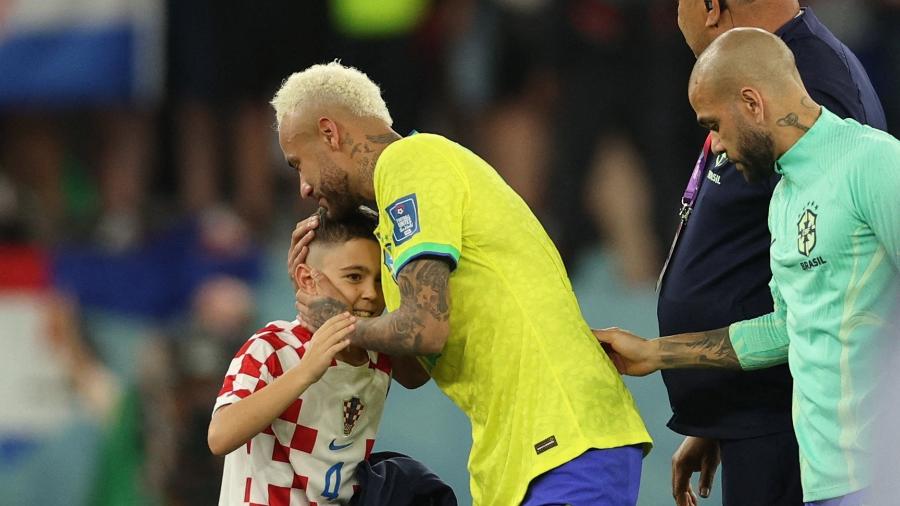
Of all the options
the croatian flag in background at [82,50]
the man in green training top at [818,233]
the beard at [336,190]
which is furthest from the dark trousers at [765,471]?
the croatian flag in background at [82,50]

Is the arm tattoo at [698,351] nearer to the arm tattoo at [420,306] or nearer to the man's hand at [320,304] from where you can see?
the arm tattoo at [420,306]

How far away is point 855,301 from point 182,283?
5.78m

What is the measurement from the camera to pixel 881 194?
2.97 m

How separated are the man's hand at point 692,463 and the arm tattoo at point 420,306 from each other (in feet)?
4.32

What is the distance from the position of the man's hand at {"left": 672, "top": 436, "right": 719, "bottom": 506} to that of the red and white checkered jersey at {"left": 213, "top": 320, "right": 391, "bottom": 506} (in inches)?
42.3

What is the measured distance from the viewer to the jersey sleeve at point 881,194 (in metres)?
2.95

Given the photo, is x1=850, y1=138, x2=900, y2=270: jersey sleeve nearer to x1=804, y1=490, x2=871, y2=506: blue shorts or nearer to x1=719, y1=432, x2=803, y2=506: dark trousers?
x1=804, y1=490, x2=871, y2=506: blue shorts

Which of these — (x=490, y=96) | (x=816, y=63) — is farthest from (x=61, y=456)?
(x=816, y=63)

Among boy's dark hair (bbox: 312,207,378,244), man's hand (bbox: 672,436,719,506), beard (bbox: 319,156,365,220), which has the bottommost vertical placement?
man's hand (bbox: 672,436,719,506)

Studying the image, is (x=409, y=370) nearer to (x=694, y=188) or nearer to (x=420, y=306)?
(x=420, y=306)

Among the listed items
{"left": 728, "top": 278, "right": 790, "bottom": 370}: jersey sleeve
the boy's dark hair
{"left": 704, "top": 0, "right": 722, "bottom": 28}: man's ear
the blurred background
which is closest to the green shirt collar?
{"left": 728, "top": 278, "right": 790, "bottom": 370}: jersey sleeve

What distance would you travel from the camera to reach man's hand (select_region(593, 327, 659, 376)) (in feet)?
11.7

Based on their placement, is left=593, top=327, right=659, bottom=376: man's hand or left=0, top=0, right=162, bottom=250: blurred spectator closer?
left=593, top=327, right=659, bottom=376: man's hand

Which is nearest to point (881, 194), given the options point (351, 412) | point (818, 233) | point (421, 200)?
point (818, 233)
